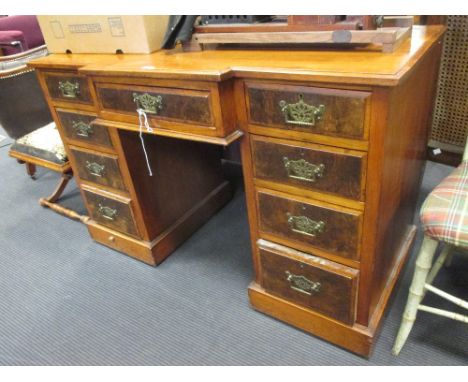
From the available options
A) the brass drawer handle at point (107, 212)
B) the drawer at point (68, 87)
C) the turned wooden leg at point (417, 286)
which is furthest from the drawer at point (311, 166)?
the brass drawer handle at point (107, 212)

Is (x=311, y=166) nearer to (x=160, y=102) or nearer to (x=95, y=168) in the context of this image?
(x=160, y=102)

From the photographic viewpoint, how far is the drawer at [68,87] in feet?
Result: 4.21

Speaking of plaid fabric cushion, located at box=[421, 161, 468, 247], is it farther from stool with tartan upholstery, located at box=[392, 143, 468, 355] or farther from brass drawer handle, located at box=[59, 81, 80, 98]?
brass drawer handle, located at box=[59, 81, 80, 98]

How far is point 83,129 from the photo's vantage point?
4.60 feet

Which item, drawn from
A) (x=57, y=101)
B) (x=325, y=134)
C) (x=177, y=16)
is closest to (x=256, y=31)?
(x=177, y=16)

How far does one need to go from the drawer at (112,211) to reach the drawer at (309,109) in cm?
77

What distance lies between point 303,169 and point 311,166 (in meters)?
0.02

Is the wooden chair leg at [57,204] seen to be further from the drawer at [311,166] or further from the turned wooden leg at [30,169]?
the drawer at [311,166]

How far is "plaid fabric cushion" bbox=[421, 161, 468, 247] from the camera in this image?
0.86 metres

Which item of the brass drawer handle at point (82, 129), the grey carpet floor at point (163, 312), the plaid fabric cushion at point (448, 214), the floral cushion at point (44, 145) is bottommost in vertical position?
the grey carpet floor at point (163, 312)

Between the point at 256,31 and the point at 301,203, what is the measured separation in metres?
0.47

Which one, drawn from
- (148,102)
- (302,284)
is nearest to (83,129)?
(148,102)

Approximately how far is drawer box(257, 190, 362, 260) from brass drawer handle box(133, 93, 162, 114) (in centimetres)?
36

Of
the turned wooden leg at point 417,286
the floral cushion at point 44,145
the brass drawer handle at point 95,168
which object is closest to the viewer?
the turned wooden leg at point 417,286
